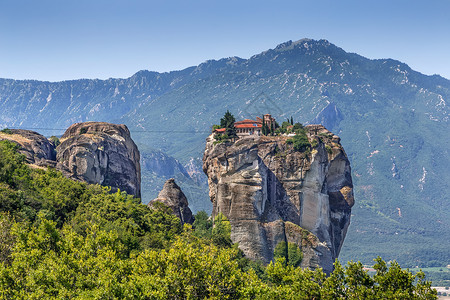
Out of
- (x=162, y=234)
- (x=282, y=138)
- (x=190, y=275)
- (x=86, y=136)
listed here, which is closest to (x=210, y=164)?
(x=282, y=138)

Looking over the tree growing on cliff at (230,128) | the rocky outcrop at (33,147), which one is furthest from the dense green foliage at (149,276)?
the tree growing on cliff at (230,128)

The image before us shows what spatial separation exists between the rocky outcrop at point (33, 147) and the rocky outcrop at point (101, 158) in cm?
247

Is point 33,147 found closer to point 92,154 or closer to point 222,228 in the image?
point 92,154

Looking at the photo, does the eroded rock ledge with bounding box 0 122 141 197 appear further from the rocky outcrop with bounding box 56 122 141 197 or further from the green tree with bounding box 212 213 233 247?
the green tree with bounding box 212 213 233 247

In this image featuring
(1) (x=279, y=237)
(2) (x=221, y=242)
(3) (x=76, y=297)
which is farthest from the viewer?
(1) (x=279, y=237)

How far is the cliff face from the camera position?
114m

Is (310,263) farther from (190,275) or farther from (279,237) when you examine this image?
A: (190,275)

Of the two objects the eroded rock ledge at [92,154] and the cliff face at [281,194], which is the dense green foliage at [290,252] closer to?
the cliff face at [281,194]

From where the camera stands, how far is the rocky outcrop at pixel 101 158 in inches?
4582

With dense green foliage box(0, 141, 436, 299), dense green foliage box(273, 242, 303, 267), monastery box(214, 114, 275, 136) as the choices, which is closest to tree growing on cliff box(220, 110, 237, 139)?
monastery box(214, 114, 275, 136)

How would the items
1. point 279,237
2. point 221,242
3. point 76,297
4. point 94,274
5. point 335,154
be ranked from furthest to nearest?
1. point 335,154
2. point 279,237
3. point 221,242
4. point 94,274
5. point 76,297

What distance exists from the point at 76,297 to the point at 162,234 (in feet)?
133

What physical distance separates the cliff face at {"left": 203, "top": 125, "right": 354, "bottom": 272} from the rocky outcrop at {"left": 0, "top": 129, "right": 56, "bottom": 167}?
1191 inches

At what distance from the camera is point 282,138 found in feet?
424
